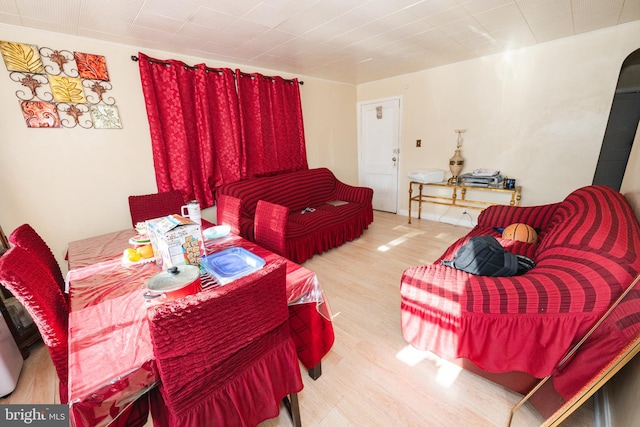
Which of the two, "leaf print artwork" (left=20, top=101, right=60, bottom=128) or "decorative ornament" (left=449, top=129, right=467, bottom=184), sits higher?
"leaf print artwork" (left=20, top=101, right=60, bottom=128)

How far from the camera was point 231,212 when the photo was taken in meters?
2.16

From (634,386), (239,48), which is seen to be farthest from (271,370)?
(239,48)

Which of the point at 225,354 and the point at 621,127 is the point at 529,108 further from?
the point at 225,354

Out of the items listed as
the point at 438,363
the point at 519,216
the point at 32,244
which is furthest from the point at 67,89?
the point at 519,216

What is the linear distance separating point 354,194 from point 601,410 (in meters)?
3.06

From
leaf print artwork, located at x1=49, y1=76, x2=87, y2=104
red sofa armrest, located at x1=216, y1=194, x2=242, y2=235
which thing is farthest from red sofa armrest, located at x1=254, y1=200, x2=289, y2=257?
leaf print artwork, located at x1=49, y1=76, x2=87, y2=104

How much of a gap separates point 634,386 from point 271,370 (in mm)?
1511

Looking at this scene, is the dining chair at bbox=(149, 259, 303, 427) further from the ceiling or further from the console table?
the console table

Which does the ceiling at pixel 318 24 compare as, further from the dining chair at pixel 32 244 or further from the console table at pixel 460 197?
the console table at pixel 460 197

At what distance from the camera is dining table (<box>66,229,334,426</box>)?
0.76 m

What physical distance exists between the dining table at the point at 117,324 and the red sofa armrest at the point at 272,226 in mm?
213

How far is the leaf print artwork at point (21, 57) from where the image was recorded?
1.98 meters

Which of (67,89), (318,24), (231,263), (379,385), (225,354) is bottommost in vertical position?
(379,385)

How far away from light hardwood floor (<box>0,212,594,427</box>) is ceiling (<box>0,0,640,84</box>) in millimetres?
2475
